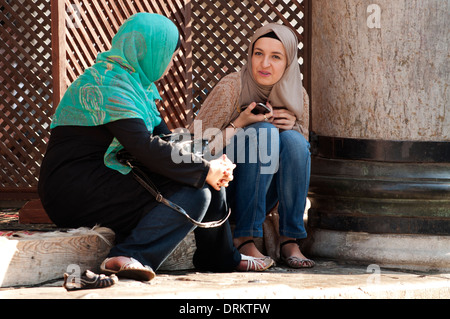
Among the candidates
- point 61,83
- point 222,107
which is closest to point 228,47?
point 61,83

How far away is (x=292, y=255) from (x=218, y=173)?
2.50ft

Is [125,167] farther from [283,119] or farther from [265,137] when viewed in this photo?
[283,119]

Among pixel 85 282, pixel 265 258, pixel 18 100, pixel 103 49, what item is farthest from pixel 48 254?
pixel 18 100

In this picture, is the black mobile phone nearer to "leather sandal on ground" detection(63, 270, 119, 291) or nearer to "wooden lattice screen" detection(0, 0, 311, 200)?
"leather sandal on ground" detection(63, 270, 119, 291)

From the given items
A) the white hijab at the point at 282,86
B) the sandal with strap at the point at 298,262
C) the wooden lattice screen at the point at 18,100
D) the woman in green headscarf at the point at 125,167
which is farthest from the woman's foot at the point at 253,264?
the wooden lattice screen at the point at 18,100

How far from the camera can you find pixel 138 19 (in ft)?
10.7

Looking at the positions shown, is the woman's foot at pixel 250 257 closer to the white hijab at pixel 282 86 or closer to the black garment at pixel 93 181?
the black garment at pixel 93 181

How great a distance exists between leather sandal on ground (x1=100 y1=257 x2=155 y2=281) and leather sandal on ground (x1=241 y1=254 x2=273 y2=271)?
2.14ft

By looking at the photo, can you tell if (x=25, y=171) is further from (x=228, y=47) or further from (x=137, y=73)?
(x=137, y=73)

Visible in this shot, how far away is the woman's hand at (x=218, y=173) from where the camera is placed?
3.15m

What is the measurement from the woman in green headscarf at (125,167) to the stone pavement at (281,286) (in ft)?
0.73

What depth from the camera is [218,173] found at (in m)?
3.16

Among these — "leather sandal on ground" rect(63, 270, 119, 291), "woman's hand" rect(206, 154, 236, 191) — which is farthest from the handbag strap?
"leather sandal on ground" rect(63, 270, 119, 291)

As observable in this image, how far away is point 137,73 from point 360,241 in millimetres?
1499
